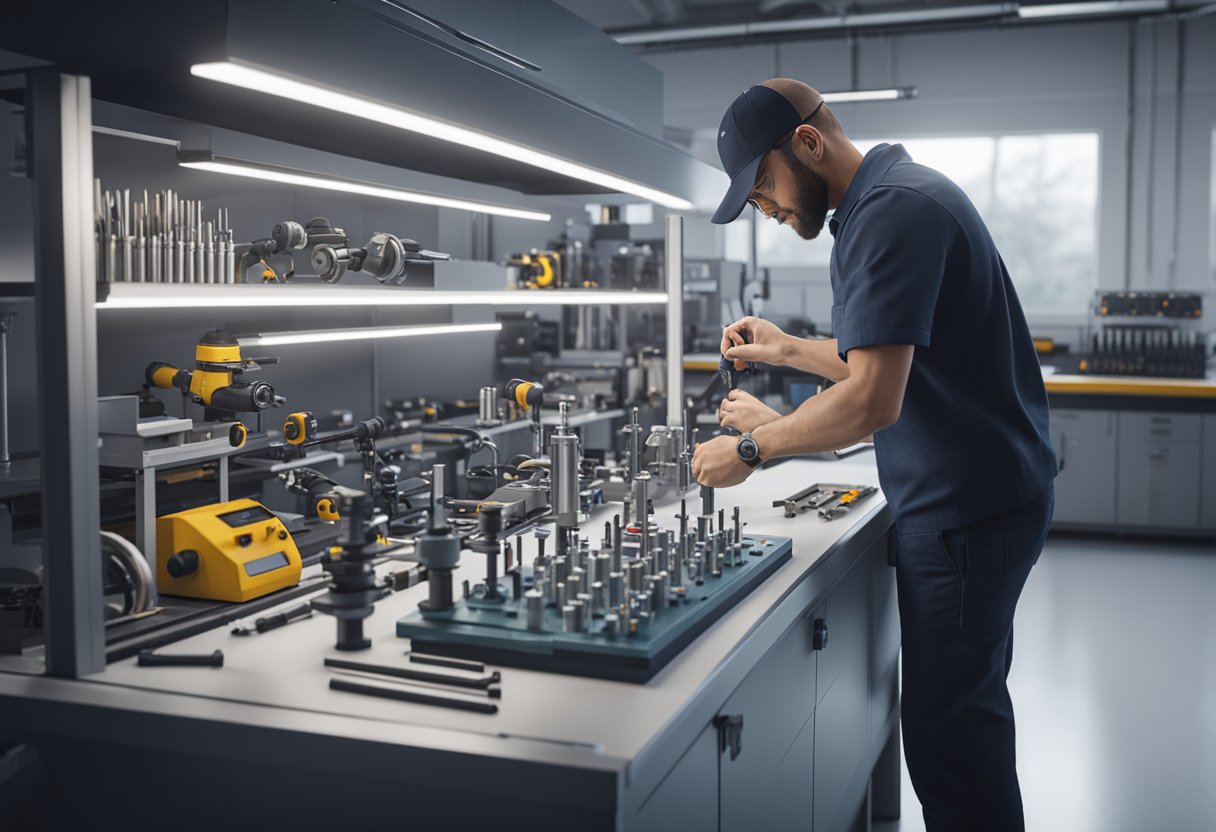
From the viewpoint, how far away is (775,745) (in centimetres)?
171

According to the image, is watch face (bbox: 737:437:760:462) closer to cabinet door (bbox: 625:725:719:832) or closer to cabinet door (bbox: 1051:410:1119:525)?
cabinet door (bbox: 625:725:719:832)

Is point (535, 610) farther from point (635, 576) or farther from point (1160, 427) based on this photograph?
point (1160, 427)

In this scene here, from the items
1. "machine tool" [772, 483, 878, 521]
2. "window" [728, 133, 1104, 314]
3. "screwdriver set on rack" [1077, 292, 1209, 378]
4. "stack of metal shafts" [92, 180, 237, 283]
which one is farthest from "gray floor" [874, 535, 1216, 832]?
"window" [728, 133, 1104, 314]

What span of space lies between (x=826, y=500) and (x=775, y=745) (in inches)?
38.3

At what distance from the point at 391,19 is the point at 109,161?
7.49 ft

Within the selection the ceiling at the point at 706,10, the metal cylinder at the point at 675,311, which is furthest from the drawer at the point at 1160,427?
the metal cylinder at the point at 675,311

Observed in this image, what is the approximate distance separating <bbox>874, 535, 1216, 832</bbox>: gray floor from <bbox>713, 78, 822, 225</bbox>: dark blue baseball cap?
5.91ft

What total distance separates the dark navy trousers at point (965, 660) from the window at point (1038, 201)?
5.93 m

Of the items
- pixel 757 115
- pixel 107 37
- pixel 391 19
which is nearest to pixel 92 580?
pixel 107 37

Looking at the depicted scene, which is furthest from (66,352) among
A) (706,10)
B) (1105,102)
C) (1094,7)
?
(1105,102)

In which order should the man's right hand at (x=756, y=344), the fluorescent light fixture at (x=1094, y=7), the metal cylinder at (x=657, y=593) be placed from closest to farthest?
the metal cylinder at (x=657, y=593) < the man's right hand at (x=756, y=344) < the fluorescent light fixture at (x=1094, y=7)

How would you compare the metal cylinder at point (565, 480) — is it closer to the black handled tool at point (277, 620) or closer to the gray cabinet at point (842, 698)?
the black handled tool at point (277, 620)

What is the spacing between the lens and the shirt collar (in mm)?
1903

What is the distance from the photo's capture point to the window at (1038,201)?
731cm
